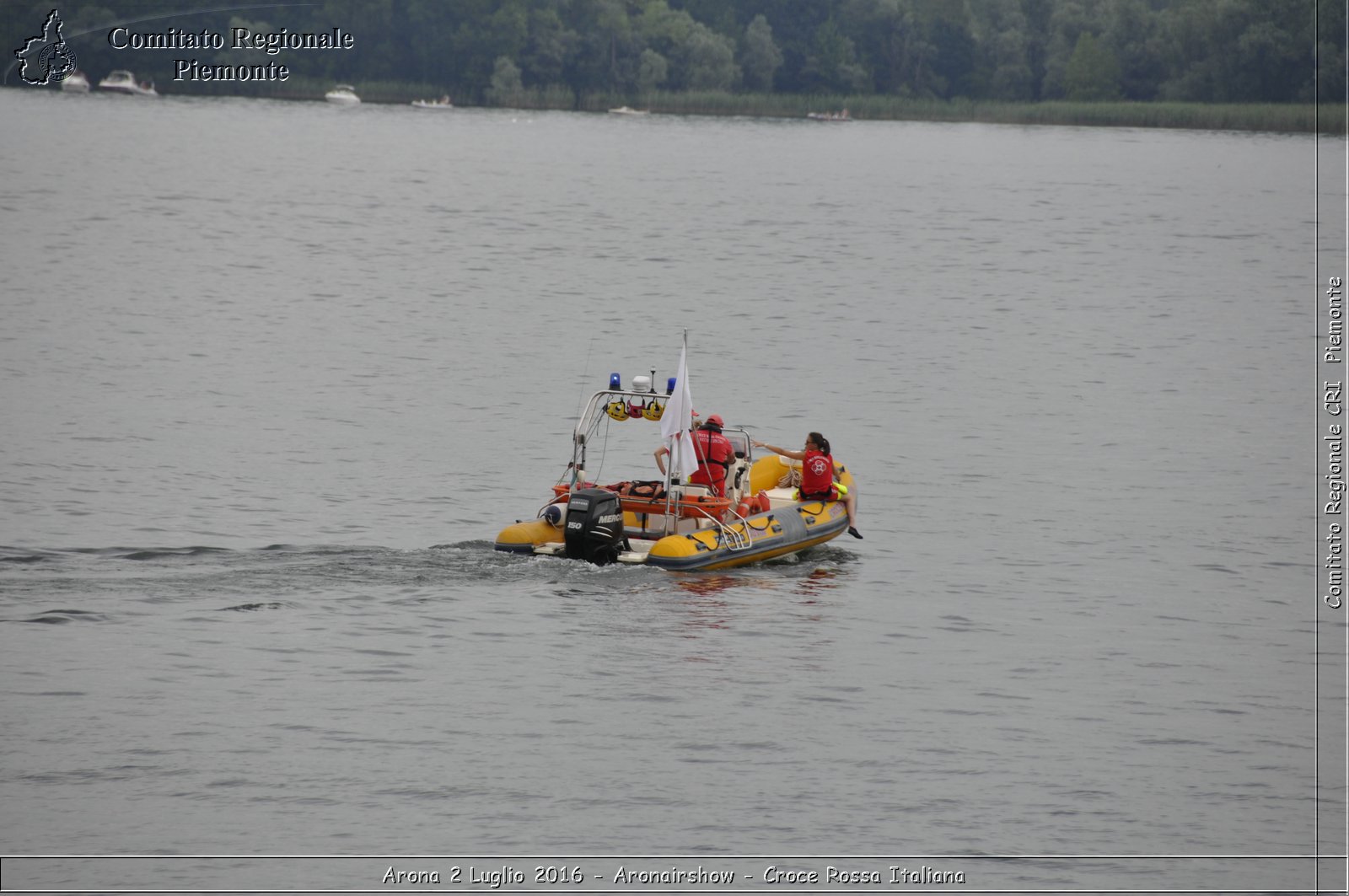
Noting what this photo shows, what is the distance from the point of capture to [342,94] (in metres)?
116

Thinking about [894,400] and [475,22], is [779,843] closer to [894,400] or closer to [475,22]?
[894,400]

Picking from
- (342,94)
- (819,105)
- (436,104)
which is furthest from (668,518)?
(436,104)

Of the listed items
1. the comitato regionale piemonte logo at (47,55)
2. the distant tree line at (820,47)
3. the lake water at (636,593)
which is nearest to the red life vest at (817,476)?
the lake water at (636,593)

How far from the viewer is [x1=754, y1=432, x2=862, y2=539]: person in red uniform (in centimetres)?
2009

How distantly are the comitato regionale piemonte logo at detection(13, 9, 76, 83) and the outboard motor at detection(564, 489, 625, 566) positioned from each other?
2526 inches

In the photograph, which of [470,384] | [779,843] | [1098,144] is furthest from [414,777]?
[1098,144]

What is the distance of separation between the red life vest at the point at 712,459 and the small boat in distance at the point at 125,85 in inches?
4237

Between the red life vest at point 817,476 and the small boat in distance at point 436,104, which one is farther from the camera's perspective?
the small boat in distance at point 436,104

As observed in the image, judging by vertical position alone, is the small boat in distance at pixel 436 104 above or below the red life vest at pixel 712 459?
above

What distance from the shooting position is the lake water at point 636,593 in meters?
12.6

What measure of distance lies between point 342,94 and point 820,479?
102m

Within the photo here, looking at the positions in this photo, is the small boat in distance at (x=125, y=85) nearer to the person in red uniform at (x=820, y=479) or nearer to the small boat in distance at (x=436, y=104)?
the small boat in distance at (x=436, y=104)

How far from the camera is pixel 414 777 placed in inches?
510

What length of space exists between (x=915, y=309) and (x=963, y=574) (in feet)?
80.0
